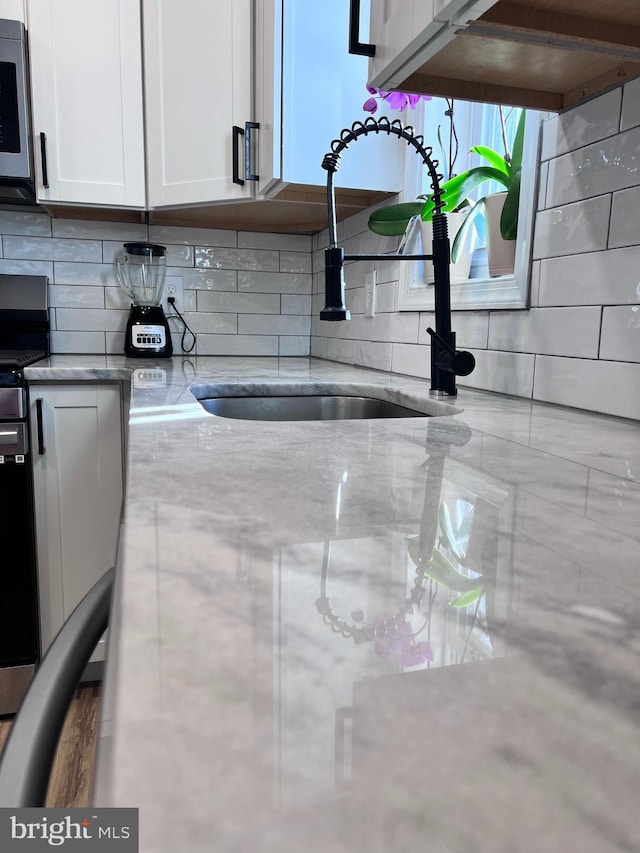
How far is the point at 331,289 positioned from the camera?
1136 millimetres

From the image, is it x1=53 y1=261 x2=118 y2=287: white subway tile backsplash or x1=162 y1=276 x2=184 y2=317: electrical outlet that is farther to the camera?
x1=162 y1=276 x2=184 y2=317: electrical outlet

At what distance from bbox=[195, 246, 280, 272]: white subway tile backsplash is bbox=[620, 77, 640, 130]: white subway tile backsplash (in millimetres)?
1705

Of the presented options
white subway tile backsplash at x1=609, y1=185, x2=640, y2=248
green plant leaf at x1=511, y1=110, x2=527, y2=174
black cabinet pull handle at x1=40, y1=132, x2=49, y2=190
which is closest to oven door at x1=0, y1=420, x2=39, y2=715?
black cabinet pull handle at x1=40, y1=132, x2=49, y2=190

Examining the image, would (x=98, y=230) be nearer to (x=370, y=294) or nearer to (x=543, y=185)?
(x=370, y=294)

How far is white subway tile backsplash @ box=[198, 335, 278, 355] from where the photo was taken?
2.47m

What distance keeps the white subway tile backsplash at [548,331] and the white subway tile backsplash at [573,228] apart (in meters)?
0.11

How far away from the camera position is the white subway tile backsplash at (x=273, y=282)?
2492 mm

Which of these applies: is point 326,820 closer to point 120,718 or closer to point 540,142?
point 120,718

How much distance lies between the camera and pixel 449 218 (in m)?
1.53

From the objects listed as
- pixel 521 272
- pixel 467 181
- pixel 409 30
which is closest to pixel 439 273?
pixel 521 272

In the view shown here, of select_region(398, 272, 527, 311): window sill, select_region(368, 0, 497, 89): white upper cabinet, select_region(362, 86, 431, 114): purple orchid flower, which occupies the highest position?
select_region(362, 86, 431, 114): purple orchid flower

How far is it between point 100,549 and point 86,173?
1.22 metres

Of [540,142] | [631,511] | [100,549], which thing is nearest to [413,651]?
[631,511]

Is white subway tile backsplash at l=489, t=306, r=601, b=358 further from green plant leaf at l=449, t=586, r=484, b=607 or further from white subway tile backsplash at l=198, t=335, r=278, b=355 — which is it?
white subway tile backsplash at l=198, t=335, r=278, b=355
